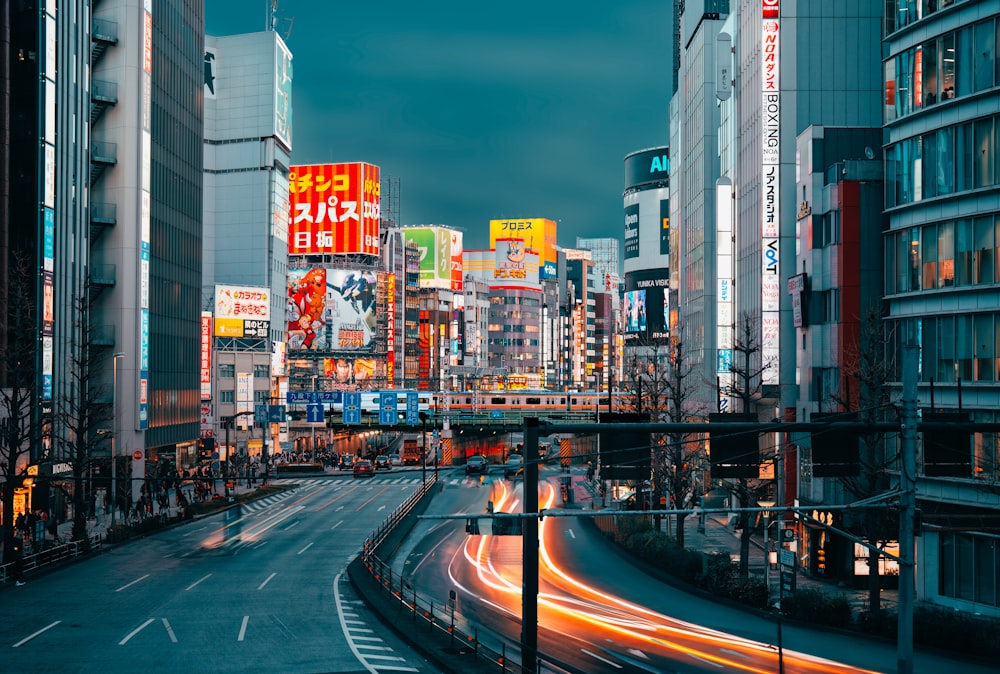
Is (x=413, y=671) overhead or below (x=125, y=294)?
below

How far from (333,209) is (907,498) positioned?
155342 mm

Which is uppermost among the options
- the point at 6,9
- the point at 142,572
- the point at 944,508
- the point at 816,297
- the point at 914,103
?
the point at 6,9

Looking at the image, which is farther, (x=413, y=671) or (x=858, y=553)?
(x=858, y=553)

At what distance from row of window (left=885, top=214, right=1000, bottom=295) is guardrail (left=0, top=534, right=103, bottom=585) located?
113 ft

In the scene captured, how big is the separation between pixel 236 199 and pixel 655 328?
7651cm

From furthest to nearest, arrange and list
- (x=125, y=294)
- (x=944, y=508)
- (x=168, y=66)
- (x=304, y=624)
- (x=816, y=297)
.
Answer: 1. (x=168, y=66)
2. (x=125, y=294)
3. (x=816, y=297)
4. (x=944, y=508)
5. (x=304, y=624)

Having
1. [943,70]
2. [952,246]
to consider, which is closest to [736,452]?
[952,246]

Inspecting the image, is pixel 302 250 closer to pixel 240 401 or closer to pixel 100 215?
pixel 240 401


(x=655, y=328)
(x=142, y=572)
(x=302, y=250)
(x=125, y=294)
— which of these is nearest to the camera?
(x=142, y=572)

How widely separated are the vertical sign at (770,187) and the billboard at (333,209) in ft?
353

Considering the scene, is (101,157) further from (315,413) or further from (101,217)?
(315,413)

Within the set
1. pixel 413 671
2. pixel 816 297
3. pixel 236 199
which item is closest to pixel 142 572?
pixel 413 671

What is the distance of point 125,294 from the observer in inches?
2953

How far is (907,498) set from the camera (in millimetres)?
19641
